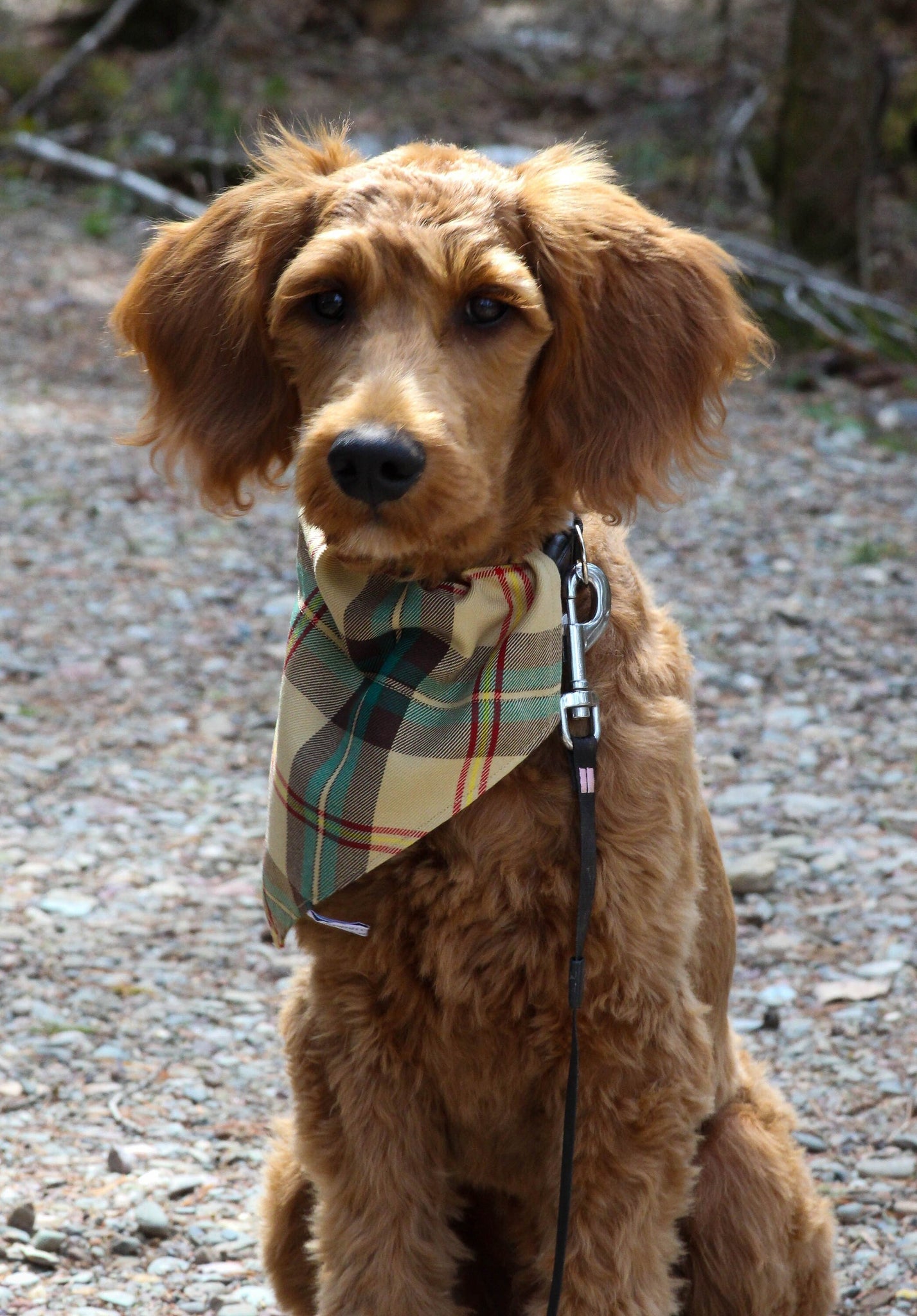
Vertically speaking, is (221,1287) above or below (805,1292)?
below

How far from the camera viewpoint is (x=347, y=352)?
2434 millimetres

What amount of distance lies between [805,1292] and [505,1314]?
605 millimetres

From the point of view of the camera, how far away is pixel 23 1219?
3035mm

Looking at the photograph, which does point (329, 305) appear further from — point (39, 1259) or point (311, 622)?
point (39, 1259)

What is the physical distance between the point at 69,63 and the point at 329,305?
11.2 m

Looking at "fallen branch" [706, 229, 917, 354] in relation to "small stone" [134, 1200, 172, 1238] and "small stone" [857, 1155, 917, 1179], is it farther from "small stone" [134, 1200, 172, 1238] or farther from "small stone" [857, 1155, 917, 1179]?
"small stone" [134, 1200, 172, 1238]

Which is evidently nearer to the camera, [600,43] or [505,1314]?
[505,1314]

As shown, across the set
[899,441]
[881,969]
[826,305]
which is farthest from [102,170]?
[881,969]

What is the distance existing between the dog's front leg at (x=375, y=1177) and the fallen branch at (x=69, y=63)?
11.5 m

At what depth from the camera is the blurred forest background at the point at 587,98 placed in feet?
31.5

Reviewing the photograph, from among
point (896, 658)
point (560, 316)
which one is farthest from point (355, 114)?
point (560, 316)

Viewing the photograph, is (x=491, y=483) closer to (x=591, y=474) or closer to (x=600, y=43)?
(x=591, y=474)

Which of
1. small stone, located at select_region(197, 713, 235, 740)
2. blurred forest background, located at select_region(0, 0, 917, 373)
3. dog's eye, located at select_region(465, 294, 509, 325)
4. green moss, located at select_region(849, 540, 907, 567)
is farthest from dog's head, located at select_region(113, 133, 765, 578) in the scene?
blurred forest background, located at select_region(0, 0, 917, 373)

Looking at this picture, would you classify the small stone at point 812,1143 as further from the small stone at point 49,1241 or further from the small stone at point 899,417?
the small stone at point 899,417
